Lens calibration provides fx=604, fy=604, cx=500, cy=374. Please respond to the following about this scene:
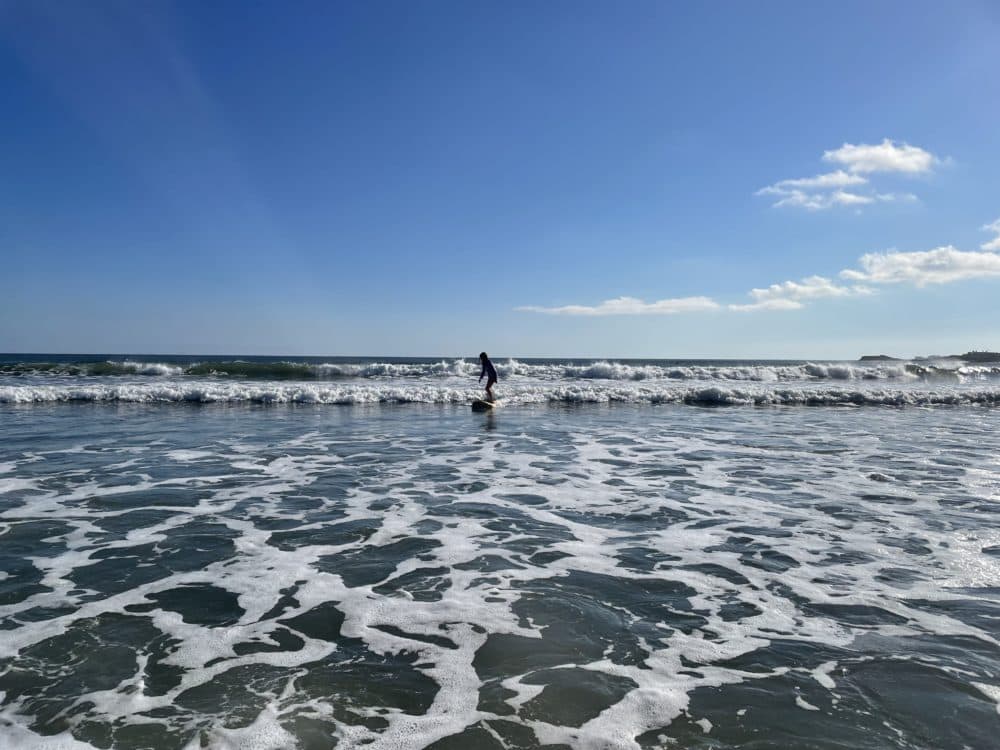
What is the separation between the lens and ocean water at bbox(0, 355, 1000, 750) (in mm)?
3318

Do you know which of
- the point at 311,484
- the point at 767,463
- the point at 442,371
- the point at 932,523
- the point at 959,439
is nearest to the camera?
the point at 932,523

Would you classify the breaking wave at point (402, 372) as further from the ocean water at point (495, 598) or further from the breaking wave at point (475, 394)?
the ocean water at point (495, 598)

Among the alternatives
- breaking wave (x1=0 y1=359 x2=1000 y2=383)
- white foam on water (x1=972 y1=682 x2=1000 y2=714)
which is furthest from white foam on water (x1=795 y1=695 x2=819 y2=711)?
breaking wave (x1=0 y1=359 x2=1000 y2=383)

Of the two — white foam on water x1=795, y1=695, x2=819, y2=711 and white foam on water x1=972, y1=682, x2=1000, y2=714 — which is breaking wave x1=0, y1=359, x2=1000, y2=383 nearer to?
white foam on water x1=972, y1=682, x2=1000, y2=714

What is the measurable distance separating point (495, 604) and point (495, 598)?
13 cm

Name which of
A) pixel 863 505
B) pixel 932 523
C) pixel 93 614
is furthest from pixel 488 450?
pixel 93 614

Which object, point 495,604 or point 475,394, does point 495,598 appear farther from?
point 475,394

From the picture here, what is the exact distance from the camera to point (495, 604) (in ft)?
16.0

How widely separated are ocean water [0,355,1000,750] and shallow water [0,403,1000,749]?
1.0 inches

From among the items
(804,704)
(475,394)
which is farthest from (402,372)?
(804,704)

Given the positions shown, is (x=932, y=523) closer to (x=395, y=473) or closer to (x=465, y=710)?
(x=465, y=710)

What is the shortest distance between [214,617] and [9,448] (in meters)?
10.4

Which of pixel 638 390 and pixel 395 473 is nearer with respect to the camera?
pixel 395 473

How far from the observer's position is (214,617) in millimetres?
4602
